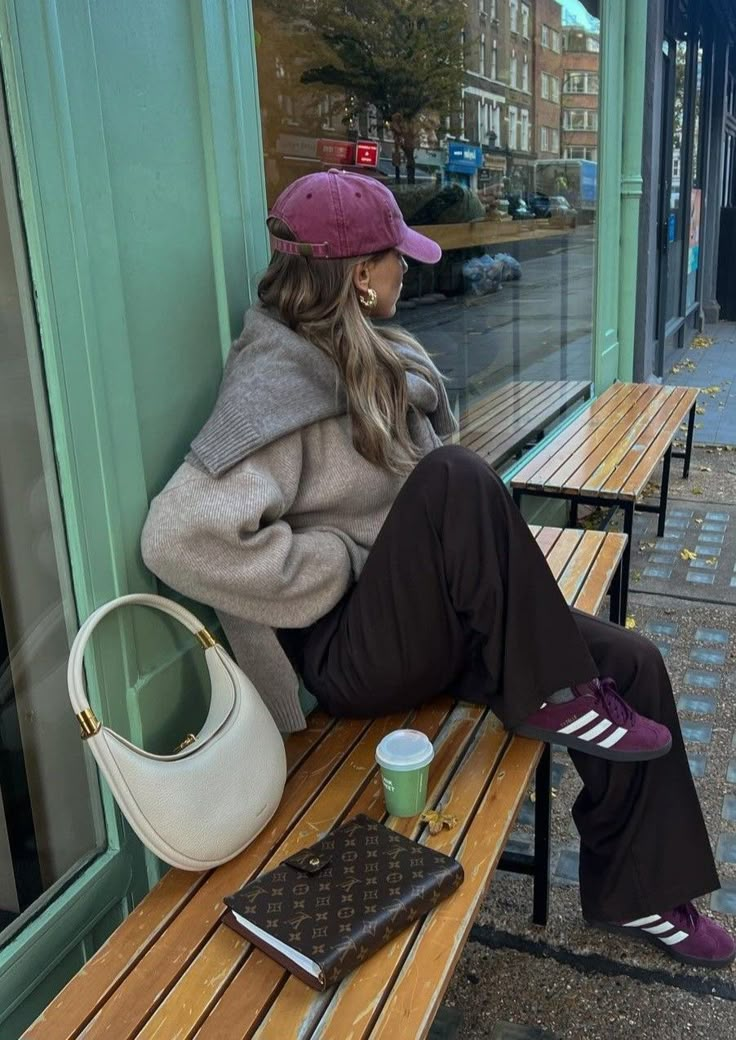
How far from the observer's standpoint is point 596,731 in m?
1.88

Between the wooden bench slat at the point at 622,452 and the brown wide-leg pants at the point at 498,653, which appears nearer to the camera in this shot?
the brown wide-leg pants at the point at 498,653

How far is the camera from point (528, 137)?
15.0 feet

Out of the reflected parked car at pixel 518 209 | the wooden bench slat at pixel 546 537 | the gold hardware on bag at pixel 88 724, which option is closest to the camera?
the gold hardware on bag at pixel 88 724

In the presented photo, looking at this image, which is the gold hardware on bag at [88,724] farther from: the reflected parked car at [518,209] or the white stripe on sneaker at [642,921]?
the reflected parked car at [518,209]

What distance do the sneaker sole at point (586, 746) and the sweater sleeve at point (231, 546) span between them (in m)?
0.53

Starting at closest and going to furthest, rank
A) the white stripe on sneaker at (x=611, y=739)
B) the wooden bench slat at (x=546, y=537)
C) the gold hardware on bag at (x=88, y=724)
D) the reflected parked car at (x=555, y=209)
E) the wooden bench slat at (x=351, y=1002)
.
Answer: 1. the wooden bench slat at (x=351, y=1002)
2. the gold hardware on bag at (x=88, y=724)
3. the white stripe on sneaker at (x=611, y=739)
4. the wooden bench slat at (x=546, y=537)
5. the reflected parked car at (x=555, y=209)

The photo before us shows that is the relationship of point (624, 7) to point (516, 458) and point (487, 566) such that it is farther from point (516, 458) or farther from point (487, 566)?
point (487, 566)

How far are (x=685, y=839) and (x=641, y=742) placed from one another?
291 mm

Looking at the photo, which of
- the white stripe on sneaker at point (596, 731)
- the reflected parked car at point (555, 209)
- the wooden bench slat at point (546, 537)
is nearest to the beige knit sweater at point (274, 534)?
the white stripe on sneaker at point (596, 731)

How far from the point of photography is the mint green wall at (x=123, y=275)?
1499 mm

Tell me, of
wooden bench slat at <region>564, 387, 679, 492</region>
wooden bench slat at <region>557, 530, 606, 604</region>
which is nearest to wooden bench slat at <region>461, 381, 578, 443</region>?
wooden bench slat at <region>564, 387, 679, 492</region>

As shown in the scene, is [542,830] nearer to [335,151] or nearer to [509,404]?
[335,151]

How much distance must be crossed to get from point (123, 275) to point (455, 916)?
1.17m

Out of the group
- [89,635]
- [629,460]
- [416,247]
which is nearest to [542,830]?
[89,635]
